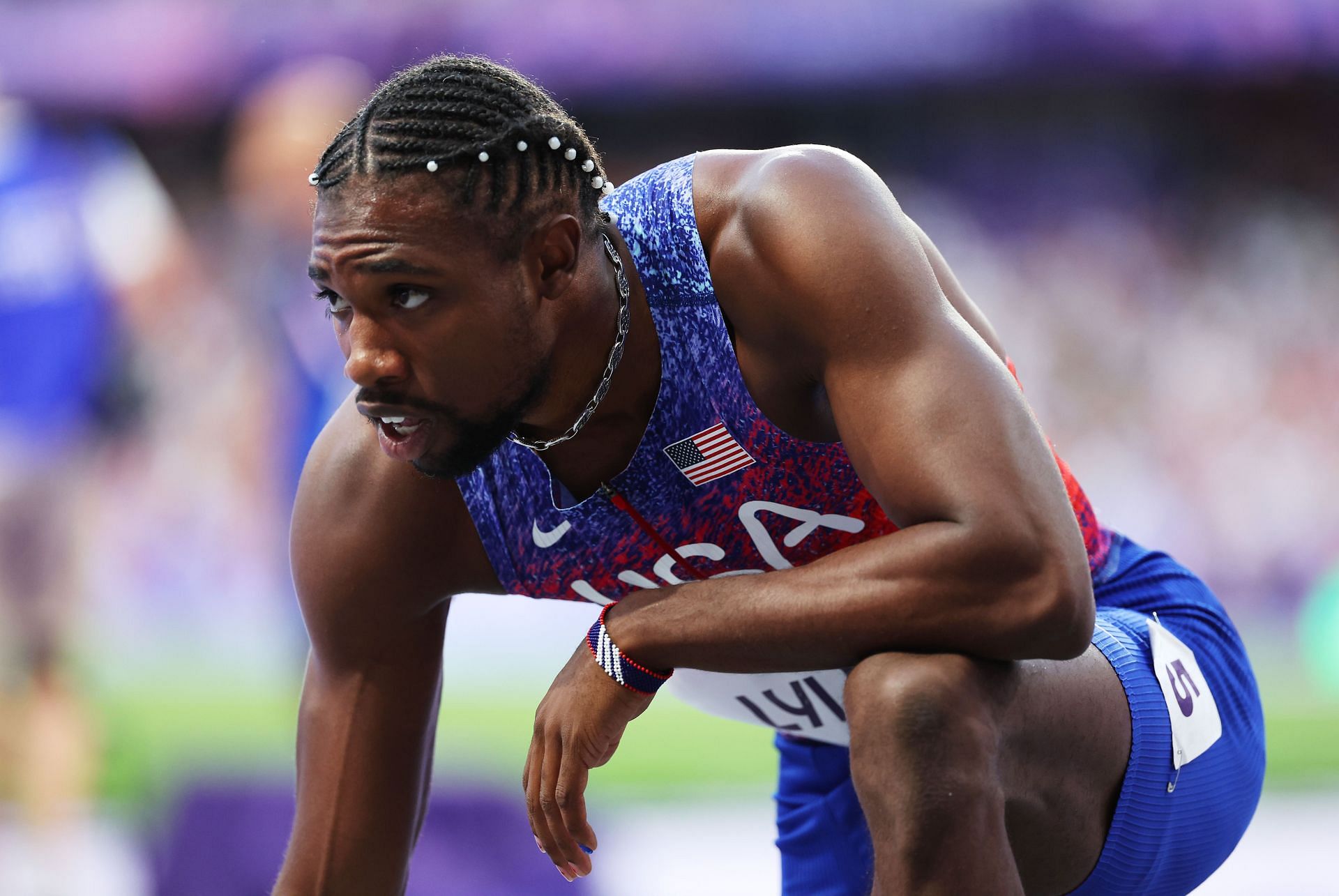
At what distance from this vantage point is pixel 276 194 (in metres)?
5.09

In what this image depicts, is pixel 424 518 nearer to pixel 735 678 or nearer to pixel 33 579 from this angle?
pixel 735 678

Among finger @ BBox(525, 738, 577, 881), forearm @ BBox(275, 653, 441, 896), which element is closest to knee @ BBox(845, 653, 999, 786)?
finger @ BBox(525, 738, 577, 881)

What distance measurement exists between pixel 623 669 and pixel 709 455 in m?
0.34

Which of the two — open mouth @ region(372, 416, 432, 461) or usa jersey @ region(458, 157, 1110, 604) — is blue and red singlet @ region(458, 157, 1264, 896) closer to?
usa jersey @ region(458, 157, 1110, 604)

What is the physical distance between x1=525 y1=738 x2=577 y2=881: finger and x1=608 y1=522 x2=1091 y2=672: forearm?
0.19 m

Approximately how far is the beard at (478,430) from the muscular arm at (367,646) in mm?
184

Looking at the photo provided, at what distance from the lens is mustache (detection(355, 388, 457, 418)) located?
2002mm

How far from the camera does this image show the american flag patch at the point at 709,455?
7.11 feet

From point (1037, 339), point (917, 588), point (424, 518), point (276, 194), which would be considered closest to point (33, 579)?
point (276, 194)

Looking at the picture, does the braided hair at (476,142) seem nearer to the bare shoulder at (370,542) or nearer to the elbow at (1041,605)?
the bare shoulder at (370,542)

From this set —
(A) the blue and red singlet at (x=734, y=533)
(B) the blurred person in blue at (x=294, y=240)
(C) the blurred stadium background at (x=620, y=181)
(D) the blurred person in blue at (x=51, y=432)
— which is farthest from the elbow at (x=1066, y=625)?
(D) the blurred person in blue at (x=51, y=432)

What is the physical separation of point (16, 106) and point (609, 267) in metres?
6.85

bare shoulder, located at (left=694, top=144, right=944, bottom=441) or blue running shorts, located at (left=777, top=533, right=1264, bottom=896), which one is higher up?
bare shoulder, located at (left=694, top=144, right=944, bottom=441)

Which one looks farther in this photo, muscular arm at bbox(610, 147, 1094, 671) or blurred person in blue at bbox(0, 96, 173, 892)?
blurred person in blue at bbox(0, 96, 173, 892)
